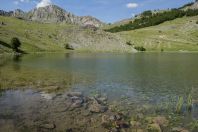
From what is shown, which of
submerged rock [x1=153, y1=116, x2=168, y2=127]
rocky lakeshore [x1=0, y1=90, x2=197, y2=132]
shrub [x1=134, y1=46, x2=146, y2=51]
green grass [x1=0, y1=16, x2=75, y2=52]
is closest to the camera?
rocky lakeshore [x1=0, y1=90, x2=197, y2=132]

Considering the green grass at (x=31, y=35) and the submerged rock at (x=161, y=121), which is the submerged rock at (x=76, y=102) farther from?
the green grass at (x=31, y=35)

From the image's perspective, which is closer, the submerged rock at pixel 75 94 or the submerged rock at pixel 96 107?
the submerged rock at pixel 96 107

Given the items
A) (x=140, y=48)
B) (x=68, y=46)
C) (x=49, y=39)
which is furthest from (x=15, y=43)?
(x=140, y=48)

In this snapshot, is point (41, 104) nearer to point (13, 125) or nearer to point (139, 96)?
point (13, 125)

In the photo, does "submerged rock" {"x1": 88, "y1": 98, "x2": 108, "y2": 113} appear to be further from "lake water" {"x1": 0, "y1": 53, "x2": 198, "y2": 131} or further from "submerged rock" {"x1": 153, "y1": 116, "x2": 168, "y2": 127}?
"submerged rock" {"x1": 153, "y1": 116, "x2": 168, "y2": 127}

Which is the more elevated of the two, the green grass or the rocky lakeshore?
the green grass

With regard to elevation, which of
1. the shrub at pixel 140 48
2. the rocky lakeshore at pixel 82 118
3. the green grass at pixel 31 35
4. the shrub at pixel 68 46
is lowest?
the rocky lakeshore at pixel 82 118

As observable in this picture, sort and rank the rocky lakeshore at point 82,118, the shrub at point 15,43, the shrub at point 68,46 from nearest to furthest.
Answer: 1. the rocky lakeshore at point 82,118
2. the shrub at point 15,43
3. the shrub at point 68,46

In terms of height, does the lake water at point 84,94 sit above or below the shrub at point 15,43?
below

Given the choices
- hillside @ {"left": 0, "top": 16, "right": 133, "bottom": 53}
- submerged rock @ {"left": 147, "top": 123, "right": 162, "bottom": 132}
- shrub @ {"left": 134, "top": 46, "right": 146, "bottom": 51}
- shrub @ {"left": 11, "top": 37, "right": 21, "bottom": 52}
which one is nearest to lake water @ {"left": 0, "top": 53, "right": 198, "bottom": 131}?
submerged rock @ {"left": 147, "top": 123, "right": 162, "bottom": 132}

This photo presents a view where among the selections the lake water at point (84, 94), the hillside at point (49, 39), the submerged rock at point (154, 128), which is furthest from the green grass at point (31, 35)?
the submerged rock at point (154, 128)

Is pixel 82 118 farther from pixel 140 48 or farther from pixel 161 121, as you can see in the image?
pixel 140 48

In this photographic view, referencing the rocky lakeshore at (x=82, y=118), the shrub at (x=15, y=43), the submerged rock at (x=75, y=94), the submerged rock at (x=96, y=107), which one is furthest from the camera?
the shrub at (x=15, y=43)

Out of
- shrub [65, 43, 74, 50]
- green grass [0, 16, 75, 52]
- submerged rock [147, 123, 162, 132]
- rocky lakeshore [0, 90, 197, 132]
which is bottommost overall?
submerged rock [147, 123, 162, 132]
